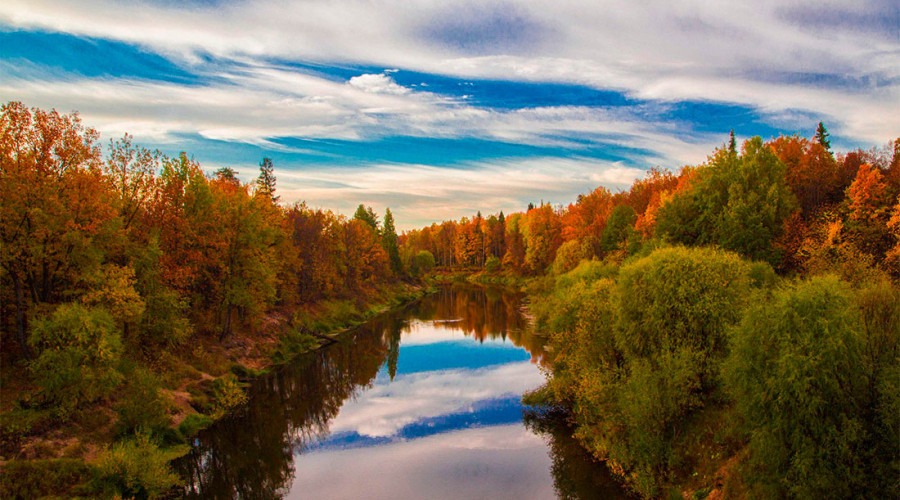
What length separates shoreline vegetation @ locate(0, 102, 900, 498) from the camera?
15.8m

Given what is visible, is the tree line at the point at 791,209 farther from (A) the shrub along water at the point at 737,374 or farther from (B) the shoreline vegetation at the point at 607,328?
(A) the shrub along water at the point at 737,374

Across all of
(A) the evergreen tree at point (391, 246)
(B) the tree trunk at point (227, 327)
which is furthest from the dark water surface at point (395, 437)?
(A) the evergreen tree at point (391, 246)

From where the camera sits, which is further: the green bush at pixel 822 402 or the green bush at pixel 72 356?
the green bush at pixel 72 356

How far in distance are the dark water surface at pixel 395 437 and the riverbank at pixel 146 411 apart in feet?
5.59

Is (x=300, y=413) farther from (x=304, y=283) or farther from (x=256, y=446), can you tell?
(x=304, y=283)

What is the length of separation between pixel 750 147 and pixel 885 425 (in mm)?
34837

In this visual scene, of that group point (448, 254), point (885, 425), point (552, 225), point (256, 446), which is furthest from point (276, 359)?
point (448, 254)

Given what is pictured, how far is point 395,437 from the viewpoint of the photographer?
30719 mm

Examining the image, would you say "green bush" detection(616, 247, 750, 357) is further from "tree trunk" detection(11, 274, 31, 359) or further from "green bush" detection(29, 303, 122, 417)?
"tree trunk" detection(11, 274, 31, 359)

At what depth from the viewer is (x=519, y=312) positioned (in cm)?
7531

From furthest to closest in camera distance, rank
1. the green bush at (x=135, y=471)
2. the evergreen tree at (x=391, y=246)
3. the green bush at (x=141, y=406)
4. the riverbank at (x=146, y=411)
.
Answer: the evergreen tree at (x=391, y=246) < the green bush at (x=141, y=406) < the green bush at (x=135, y=471) < the riverbank at (x=146, y=411)

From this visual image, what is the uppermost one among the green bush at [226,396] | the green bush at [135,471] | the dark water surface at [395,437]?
the green bush at [135,471]

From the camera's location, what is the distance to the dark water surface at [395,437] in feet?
79.8

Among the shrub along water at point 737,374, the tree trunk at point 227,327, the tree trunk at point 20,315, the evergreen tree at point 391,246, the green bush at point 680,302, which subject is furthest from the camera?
the evergreen tree at point 391,246
